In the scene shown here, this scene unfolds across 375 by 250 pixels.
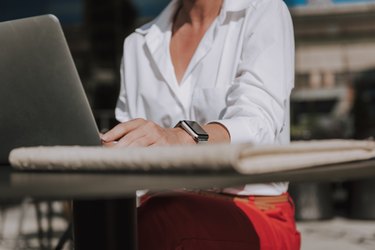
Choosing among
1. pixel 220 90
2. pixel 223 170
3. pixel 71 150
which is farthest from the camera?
pixel 220 90

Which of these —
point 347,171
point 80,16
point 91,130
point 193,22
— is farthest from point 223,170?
point 80,16

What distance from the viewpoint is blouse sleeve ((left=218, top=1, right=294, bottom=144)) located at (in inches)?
39.0

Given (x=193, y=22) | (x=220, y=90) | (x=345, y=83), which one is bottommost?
(x=345, y=83)

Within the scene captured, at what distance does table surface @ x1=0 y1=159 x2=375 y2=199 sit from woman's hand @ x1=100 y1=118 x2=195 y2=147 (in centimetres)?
16

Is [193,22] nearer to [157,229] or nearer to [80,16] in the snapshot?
[157,229]

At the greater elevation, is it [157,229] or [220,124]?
[220,124]

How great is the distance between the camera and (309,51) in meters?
7.65

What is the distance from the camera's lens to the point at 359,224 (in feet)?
18.1

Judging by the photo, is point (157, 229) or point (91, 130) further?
point (157, 229)

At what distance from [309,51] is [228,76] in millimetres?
6604

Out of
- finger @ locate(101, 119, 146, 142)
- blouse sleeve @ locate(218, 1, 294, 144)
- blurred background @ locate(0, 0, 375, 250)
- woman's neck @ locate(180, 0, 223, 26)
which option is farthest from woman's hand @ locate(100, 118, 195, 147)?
blurred background @ locate(0, 0, 375, 250)

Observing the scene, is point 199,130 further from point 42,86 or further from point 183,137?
point 42,86

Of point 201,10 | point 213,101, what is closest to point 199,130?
point 213,101

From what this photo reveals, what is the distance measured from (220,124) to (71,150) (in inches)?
13.4
